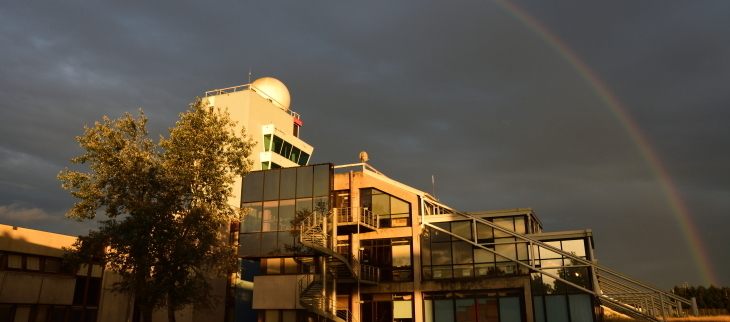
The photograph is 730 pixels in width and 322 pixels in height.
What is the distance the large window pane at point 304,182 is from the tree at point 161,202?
435cm

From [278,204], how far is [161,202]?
8.40 m

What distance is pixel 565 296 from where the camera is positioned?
32375 millimetres

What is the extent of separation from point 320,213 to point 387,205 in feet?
16.3

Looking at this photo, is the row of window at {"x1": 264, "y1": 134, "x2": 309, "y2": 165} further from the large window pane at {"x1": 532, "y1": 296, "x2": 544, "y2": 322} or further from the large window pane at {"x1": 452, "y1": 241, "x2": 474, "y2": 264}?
the large window pane at {"x1": 532, "y1": 296, "x2": 544, "y2": 322}

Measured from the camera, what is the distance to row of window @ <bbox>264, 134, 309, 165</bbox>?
187 feet

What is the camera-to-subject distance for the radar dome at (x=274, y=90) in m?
62.9

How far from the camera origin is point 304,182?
36031mm

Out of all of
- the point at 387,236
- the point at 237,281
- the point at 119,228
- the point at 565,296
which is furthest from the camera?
the point at 237,281

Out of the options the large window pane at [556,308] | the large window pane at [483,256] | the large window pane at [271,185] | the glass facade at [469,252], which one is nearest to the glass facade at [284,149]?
the large window pane at [271,185]

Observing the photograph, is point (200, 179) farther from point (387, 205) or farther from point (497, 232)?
point (497, 232)

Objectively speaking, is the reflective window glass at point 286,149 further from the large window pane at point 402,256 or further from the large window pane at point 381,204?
the large window pane at point 402,256

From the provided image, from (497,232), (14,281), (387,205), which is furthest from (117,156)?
(497,232)

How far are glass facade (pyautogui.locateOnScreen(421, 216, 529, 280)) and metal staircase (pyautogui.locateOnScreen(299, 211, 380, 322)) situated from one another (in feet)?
12.4

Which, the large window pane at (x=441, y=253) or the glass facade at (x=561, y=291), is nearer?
the glass facade at (x=561, y=291)
